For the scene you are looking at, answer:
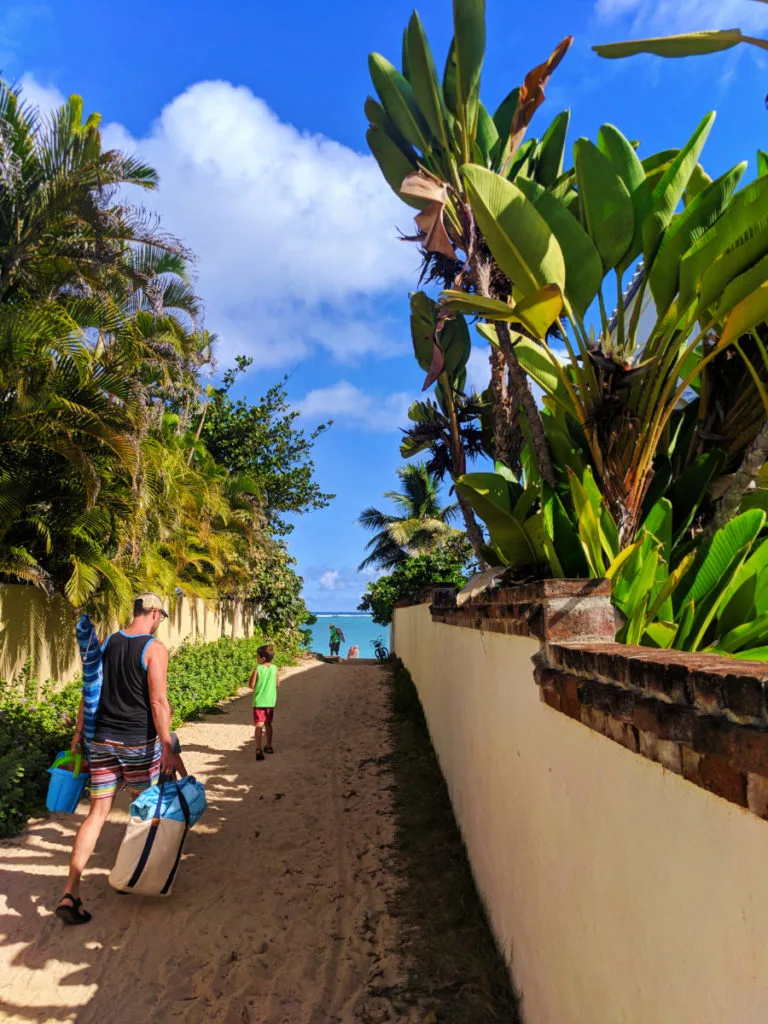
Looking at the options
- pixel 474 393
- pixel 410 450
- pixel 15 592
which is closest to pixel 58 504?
pixel 15 592

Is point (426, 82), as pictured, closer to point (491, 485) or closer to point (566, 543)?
point (491, 485)

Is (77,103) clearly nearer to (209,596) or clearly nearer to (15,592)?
(15,592)

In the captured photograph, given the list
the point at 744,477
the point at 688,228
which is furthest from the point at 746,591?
the point at 688,228

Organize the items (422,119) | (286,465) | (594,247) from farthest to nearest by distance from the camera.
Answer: (286,465) < (422,119) < (594,247)

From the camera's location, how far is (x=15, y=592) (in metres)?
8.23

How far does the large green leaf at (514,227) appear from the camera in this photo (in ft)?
11.3

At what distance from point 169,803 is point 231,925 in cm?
79

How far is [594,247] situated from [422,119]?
423cm

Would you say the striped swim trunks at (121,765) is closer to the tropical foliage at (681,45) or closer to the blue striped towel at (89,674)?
the blue striped towel at (89,674)

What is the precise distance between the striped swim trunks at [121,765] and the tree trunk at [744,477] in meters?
3.58

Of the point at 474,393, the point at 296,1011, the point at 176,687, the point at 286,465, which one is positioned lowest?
the point at 296,1011

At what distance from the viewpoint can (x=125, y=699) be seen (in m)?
3.87

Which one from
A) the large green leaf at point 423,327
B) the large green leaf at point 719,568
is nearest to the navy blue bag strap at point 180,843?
the large green leaf at point 719,568

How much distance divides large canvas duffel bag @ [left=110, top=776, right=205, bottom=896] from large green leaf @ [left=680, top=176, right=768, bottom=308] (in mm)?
4090
